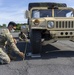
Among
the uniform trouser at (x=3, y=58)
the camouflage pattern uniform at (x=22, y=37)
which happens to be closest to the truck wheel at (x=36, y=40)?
the uniform trouser at (x=3, y=58)

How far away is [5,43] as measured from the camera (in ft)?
29.2

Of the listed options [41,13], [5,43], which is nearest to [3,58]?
[5,43]

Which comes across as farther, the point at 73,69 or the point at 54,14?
the point at 54,14

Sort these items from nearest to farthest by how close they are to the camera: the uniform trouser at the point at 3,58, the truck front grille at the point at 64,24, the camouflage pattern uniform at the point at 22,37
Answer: the uniform trouser at the point at 3,58 < the truck front grille at the point at 64,24 < the camouflage pattern uniform at the point at 22,37

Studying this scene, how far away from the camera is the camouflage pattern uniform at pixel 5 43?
8.44 m

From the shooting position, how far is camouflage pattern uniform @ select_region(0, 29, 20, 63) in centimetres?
844

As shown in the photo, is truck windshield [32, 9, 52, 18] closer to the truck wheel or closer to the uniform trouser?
the truck wheel

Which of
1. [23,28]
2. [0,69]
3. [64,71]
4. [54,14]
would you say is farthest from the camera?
[23,28]

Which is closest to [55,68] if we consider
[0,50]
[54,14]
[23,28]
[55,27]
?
[0,50]

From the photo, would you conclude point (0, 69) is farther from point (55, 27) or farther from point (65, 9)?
point (65, 9)

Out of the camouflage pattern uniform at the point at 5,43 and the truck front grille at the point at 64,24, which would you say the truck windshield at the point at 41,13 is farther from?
the camouflage pattern uniform at the point at 5,43

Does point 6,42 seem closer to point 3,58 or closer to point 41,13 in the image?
Answer: point 3,58

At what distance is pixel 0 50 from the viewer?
27.9ft

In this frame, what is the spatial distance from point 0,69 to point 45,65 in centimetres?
126
